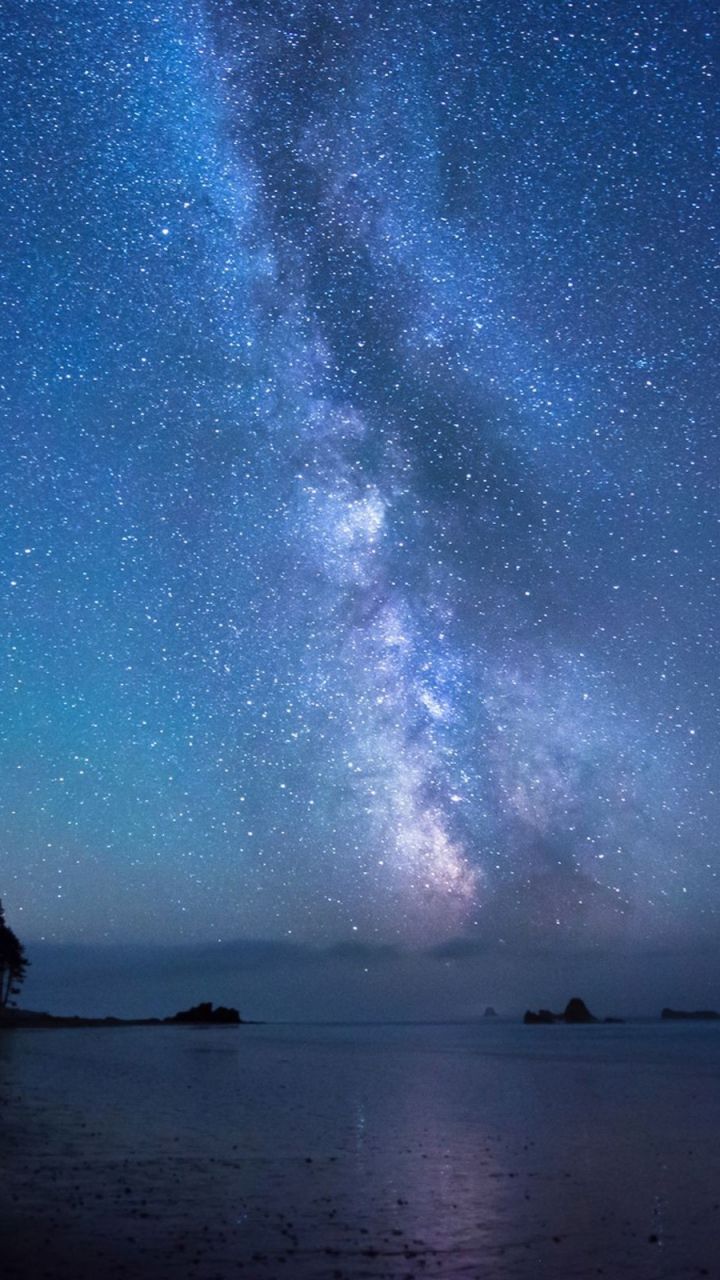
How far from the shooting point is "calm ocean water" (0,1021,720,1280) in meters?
17.0

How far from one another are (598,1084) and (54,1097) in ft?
108

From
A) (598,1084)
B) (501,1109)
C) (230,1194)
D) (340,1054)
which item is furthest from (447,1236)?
(340,1054)

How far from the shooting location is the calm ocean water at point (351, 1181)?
1705cm

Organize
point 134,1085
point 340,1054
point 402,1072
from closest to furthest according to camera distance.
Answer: point 134,1085 < point 402,1072 < point 340,1054

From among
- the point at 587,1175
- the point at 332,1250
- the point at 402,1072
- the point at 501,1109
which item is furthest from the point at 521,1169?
the point at 402,1072

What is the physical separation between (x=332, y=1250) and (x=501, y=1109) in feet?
90.8

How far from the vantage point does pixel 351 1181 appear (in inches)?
951

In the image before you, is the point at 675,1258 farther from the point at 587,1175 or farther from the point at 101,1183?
the point at 101,1183

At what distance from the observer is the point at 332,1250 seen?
17359 millimetres

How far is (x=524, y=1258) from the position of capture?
17312mm

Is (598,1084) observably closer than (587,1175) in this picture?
No

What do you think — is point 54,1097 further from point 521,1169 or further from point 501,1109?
point 521,1169

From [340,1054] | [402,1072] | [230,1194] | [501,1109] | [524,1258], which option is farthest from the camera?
[340,1054]

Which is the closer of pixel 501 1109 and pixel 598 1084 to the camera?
pixel 501 1109
